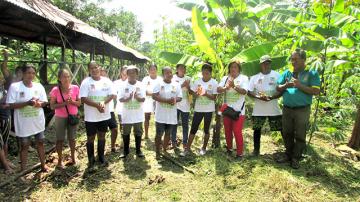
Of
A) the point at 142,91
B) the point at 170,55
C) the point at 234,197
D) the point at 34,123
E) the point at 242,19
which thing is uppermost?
the point at 242,19

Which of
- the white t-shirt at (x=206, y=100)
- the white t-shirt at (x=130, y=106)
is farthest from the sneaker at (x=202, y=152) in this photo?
the white t-shirt at (x=130, y=106)

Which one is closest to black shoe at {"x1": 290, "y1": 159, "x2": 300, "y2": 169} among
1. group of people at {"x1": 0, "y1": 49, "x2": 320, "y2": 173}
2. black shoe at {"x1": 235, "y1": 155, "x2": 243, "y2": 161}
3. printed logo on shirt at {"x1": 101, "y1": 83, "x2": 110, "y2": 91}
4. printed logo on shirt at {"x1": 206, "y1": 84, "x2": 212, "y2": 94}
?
group of people at {"x1": 0, "y1": 49, "x2": 320, "y2": 173}

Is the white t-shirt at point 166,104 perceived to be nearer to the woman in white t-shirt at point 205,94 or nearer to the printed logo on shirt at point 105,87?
the woman in white t-shirt at point 205,94

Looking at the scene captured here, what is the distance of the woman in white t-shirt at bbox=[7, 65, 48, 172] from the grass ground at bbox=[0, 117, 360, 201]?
659 millimetres

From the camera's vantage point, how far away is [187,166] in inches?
211

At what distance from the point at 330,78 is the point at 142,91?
329cm

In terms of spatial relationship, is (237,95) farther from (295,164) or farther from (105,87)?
(105,87)

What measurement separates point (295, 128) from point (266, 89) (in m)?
0.82

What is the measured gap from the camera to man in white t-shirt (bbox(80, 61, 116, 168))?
490 cm

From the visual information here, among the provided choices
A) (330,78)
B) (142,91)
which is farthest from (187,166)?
(330,78)

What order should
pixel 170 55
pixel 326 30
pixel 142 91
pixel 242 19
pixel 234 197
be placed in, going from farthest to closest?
pixel 170 55, pixel 242 19, pixel 142 91, pixel 326 30, pixel 234 197

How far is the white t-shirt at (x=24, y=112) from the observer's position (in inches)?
183

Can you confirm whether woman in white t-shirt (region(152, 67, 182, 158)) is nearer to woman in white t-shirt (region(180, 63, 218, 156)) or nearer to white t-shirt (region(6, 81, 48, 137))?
woman in white t-shirt (region(180, 63, 218, 156))

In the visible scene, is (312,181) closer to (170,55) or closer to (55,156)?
(170,55)
